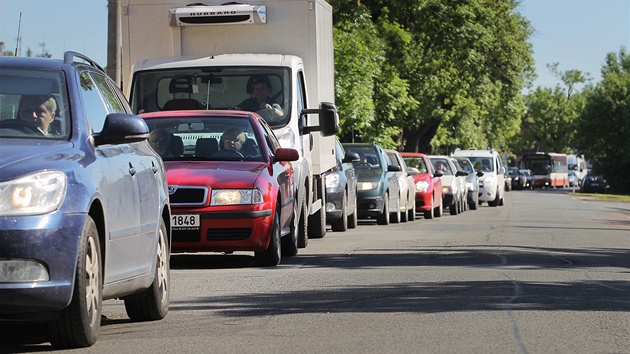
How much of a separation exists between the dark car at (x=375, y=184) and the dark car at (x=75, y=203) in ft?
57.2

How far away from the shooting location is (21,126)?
7742mm

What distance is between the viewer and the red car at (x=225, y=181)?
13.7 metres

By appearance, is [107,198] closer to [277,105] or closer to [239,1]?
[277,105]

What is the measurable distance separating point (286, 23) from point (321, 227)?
129 inches

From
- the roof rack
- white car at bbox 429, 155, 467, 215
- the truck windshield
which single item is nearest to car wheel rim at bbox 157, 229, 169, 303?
the roof rack

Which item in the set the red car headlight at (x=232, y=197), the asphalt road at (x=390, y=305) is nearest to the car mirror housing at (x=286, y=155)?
the red car headlight at (x=232, y=197)

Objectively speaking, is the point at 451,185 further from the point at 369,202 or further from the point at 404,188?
the point at 369,202

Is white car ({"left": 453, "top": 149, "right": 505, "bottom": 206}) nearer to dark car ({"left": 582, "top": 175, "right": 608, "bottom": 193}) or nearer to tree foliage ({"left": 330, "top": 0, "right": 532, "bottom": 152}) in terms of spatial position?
tree foliage ({"left": 330, "top": 0, "right": 532, "bottom": 152})

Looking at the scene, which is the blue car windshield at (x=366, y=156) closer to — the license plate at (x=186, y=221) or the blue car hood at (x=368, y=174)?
the blue car hood at (x=368, y=174)

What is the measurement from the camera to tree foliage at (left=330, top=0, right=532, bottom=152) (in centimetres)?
3719

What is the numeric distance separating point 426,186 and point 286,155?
1854cm

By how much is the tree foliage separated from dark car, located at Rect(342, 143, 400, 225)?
338 inches

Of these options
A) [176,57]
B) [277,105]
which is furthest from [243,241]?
[176,57]

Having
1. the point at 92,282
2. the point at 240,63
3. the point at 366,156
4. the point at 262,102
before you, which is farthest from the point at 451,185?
the point at 92,282
